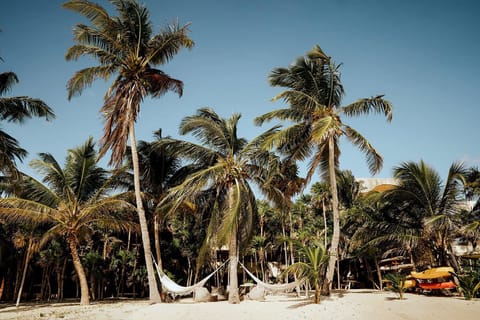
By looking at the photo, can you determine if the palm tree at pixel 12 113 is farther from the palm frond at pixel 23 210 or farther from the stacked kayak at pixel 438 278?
the stacked kayak at pixel 438 278

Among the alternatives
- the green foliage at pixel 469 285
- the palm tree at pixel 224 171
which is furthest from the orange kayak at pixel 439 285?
the palm tree at pixel 224 171

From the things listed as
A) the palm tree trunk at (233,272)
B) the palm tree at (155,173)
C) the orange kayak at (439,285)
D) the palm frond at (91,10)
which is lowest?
the orange kayak at (439,285)

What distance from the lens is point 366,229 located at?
15828mm

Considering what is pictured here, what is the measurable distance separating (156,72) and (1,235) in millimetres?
12518

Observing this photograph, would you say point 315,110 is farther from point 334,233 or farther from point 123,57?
point 123,57

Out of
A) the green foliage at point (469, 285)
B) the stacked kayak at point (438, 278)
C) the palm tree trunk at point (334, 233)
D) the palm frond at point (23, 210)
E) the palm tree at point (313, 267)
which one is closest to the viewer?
the palm tree at point (313, 267)

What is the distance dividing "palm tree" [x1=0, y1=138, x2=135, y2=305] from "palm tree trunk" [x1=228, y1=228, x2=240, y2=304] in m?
4.39

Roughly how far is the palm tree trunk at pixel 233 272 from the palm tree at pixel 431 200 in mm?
7155

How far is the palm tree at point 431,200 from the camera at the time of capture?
1351 centimetres

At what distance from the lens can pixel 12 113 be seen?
1142 centimetres

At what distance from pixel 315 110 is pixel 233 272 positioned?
6583mm

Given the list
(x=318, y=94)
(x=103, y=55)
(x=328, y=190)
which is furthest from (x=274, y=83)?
(x=328, y=190)

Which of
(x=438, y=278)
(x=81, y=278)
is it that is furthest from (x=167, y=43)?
(x=438, y=278)

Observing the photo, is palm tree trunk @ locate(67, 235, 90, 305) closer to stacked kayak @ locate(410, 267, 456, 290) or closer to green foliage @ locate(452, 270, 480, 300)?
stacked kayak @ locate(410, 267, 456, 290)
